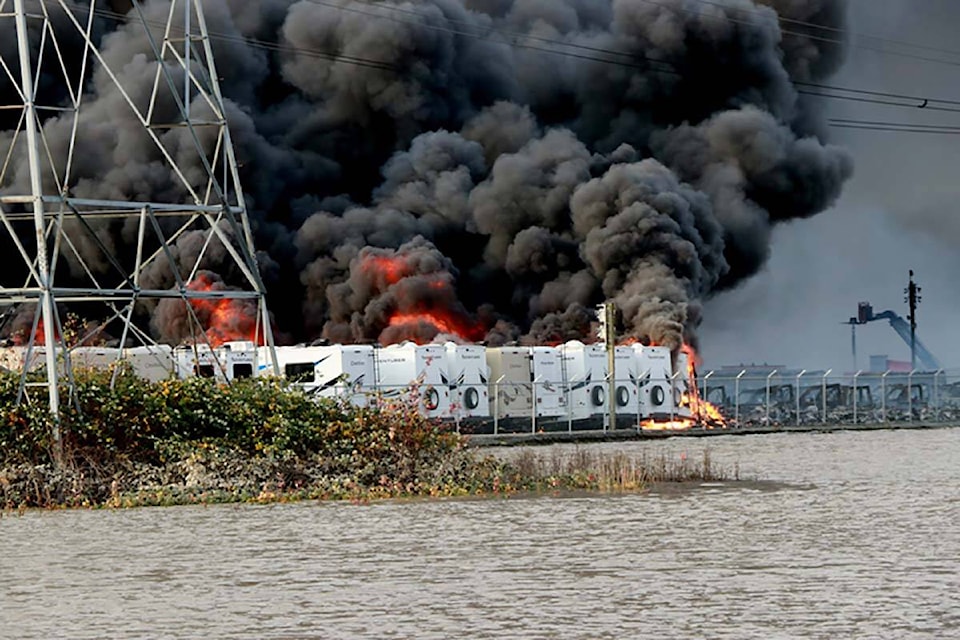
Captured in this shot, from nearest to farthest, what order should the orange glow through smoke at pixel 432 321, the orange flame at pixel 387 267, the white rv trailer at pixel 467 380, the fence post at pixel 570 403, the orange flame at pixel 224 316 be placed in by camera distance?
the white rv trailer at pixel 467 380 → the fence post at pixel 570 403 → the orange flame at pixel 224 316 → the orange glow through smoke at pixel 432 321 → the orange flame at pixel 387 267

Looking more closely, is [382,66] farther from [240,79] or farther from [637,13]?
[637,13]

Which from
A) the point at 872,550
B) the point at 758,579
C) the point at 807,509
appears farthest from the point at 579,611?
the point at 807,509

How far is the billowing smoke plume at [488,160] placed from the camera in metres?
84.8

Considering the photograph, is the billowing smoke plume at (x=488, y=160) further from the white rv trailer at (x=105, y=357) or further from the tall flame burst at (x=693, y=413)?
the white rv trailer at (x=105, y=357)

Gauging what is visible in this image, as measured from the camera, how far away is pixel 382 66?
3713 inches

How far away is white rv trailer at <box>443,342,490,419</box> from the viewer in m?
57.6

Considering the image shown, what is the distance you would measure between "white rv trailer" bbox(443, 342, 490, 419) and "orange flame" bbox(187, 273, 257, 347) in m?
21.3

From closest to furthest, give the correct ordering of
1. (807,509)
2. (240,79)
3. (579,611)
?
(579,611), (807,509), (240,79)

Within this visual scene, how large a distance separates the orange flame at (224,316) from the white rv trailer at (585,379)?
828 inches

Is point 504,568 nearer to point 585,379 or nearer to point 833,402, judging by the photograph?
point 585,379

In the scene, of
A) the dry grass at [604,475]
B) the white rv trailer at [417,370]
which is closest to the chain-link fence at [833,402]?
the white rv trailer at [417,370]

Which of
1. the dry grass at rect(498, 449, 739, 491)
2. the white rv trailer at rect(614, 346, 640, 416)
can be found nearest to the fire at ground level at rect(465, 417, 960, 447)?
the white rv trailer at rect(614, 346, 640, 416)

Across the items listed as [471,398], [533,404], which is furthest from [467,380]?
[533,404]

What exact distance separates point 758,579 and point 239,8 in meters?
86.0
